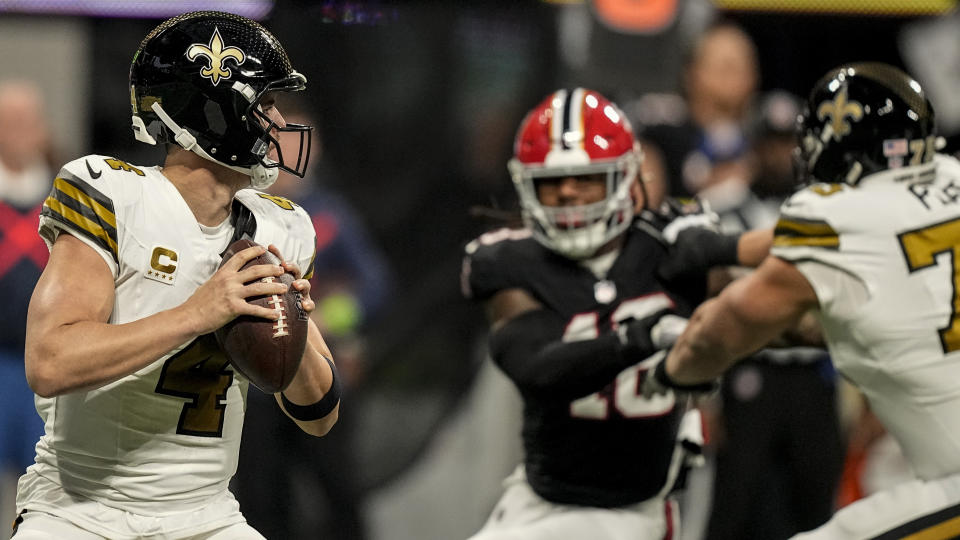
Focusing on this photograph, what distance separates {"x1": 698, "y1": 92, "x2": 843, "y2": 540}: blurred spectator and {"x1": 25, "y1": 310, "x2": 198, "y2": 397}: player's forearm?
309 centimetres

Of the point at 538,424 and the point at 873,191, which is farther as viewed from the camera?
the point at 538,424

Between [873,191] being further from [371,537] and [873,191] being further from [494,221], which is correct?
[371,537]

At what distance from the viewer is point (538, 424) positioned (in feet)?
11.3

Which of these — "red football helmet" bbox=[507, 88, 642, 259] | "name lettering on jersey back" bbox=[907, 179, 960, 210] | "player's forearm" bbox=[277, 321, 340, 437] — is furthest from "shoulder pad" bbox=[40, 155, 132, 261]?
"name lettering on jersey back" bbox=[907, 179, 960, 210]

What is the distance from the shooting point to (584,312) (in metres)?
3.43

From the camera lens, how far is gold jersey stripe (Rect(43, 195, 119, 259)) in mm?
2344

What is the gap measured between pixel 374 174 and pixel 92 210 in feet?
9.24

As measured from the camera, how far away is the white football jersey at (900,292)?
112 inches

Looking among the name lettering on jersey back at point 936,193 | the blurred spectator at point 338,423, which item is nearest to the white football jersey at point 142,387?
the name lettering on jersey back at point 936,193

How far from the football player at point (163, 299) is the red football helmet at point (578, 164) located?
0.96 metres

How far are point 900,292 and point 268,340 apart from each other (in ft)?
4.62

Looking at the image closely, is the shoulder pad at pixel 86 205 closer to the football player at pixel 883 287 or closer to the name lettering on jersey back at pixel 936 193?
the football player at pixel 883 287

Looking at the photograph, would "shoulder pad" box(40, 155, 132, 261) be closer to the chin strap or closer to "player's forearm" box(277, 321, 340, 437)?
the chin strap

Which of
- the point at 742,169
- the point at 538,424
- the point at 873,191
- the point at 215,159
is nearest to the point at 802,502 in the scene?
the point at 742,169
